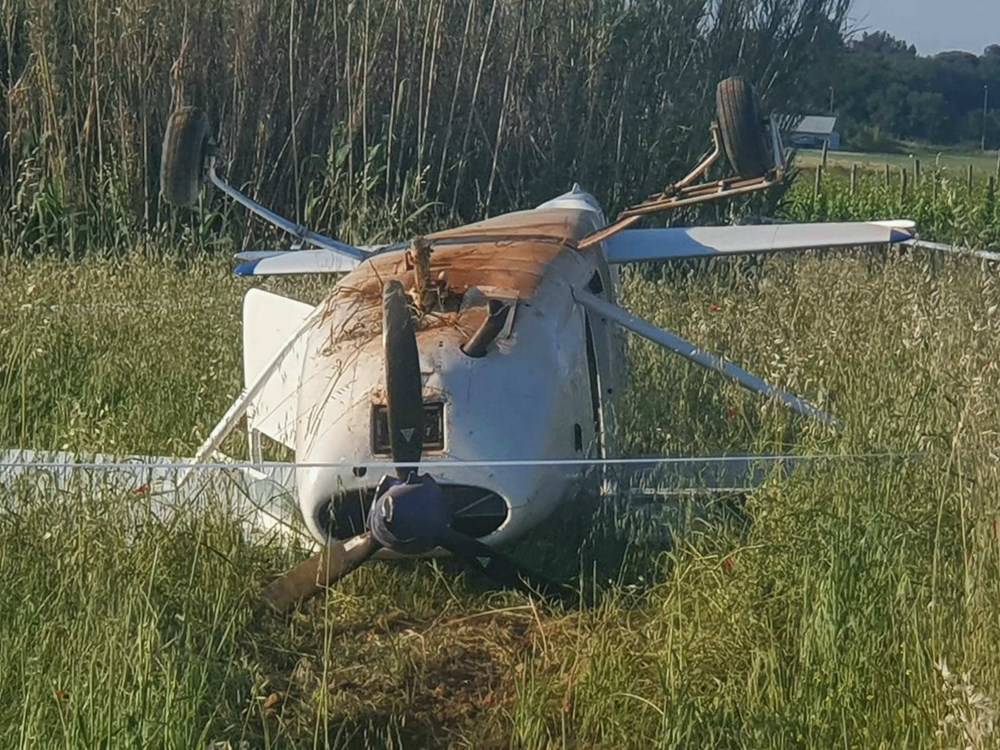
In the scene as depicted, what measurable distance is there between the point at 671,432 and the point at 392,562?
4.76ft

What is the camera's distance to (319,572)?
382 centimetres

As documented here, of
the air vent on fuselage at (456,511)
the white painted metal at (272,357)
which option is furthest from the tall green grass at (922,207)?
the air vent on fuselage at (456,511)

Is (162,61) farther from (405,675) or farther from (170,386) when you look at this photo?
(405,675)

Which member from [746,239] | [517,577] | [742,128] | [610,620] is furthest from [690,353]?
[746,239]

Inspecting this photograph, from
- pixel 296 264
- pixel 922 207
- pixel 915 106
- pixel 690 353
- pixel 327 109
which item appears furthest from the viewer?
pixel 915 106

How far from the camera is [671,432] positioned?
5402 mm

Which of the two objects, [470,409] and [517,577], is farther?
[517,577]

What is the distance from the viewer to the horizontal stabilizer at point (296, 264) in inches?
261

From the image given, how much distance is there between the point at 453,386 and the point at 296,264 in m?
2.93

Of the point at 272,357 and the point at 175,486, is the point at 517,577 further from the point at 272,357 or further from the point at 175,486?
the point at 272,357

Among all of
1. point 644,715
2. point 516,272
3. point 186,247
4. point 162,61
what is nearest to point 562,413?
point 516,272

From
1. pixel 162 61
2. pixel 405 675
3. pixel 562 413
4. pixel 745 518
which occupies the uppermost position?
pixel 162 61

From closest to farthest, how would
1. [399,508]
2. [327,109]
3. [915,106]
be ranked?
[399,508] → [327,109] → [915,106]

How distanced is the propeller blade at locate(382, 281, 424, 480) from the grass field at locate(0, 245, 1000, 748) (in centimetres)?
44
